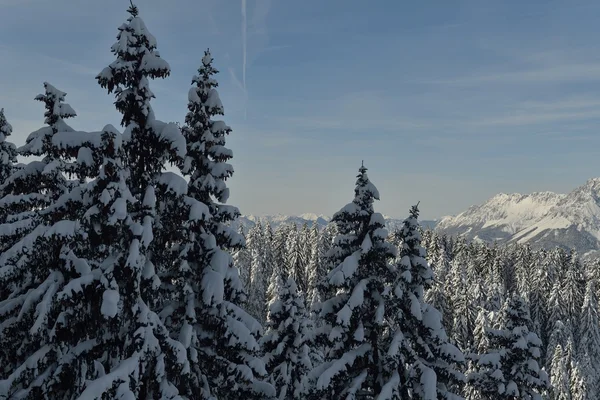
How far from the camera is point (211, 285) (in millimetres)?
11914

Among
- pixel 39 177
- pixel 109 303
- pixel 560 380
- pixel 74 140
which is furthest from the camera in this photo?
pixel 560 380

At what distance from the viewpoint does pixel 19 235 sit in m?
13.9

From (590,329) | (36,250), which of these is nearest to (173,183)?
(36,250)

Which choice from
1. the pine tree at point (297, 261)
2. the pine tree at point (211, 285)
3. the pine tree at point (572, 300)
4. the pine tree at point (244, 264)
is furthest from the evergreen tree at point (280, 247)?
the pine tree at point (211, 285)

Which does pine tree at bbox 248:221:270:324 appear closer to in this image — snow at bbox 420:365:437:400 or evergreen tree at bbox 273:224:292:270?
evergreen tree at bbox 273:224:292:270

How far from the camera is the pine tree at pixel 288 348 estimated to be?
19.1 metres

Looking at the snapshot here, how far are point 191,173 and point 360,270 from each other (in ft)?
21.2

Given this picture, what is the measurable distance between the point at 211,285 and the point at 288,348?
8.99 m

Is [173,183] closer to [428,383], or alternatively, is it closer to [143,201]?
[143,201]

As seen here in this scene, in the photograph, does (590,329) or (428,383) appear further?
(590,329)

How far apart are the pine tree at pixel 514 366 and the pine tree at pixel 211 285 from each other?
10554mm

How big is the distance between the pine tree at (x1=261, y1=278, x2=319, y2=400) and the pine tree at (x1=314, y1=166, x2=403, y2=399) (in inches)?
166

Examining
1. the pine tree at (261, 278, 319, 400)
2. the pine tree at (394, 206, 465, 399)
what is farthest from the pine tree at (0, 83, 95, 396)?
the pine tree at (394, 206, 465, 399)

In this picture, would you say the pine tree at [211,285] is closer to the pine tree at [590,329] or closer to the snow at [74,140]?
the snow at [74,140]
